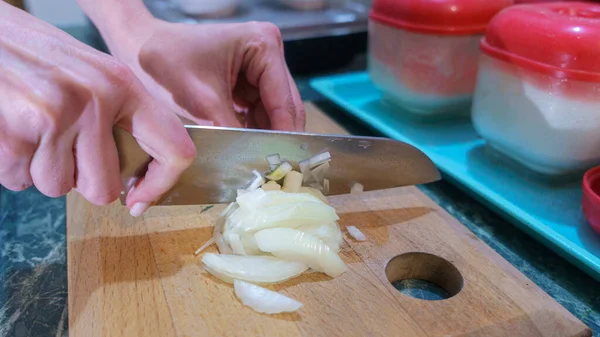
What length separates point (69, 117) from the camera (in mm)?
686

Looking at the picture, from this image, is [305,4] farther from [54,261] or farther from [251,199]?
[54,261]

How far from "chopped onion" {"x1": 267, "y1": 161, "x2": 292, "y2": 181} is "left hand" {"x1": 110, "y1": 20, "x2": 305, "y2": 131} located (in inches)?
6.8

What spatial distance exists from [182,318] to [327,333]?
0.72 feet

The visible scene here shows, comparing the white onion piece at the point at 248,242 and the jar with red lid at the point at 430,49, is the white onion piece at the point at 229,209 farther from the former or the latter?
the jar with red lid at the point at 430,49

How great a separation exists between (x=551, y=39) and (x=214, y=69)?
0.69m

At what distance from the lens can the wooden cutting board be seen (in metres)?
0.76

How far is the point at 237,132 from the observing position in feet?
3.00

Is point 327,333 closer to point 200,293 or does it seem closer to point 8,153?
point 200,293

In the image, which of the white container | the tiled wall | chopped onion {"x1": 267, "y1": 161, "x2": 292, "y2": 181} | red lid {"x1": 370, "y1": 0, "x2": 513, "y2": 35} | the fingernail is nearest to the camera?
the fingernail

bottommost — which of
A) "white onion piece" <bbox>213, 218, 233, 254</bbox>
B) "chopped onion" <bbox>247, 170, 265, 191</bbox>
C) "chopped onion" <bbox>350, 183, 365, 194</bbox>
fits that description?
"white onion piece" <bbox>213, 218, 233, 254</bbox>

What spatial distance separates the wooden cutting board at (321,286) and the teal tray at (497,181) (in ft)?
0.42

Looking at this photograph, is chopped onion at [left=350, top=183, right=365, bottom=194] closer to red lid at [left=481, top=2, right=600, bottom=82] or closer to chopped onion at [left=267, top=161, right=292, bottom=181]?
chopped onion at [left=267, top=161, right=292, bottom=181]

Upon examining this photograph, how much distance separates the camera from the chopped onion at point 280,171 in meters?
0.98

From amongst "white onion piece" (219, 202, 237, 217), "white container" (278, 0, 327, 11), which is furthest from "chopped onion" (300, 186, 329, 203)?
"white container" (278, 0, 327, 11)
